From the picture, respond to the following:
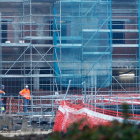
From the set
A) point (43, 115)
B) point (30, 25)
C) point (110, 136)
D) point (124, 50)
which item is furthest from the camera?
point (124, 50)

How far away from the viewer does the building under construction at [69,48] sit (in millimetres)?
18953

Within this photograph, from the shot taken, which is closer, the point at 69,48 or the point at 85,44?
the point at 85,44

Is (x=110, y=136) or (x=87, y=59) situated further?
(x=87, y=59)

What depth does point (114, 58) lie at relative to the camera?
808 inches

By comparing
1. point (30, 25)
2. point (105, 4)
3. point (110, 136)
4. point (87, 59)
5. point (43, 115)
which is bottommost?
point (43, 115)

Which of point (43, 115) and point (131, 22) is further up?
point (131, 22)

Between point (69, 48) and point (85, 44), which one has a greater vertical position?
point (85, 44)

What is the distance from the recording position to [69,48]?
19.3 meters

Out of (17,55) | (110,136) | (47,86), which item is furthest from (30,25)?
(110,136)

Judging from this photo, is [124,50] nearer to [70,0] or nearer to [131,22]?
[131,22]

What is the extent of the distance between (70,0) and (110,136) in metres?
16.1

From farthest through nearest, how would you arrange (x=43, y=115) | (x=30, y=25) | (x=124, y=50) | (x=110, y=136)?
(x=124, y=50), (x=30, y=25), (x=43, y=115), (x=110, y=136)

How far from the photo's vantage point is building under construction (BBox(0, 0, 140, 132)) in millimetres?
18953

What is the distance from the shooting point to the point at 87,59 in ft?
63.3
